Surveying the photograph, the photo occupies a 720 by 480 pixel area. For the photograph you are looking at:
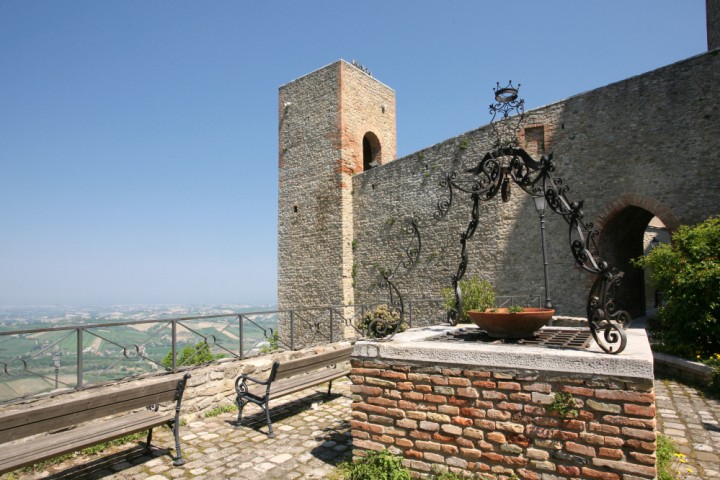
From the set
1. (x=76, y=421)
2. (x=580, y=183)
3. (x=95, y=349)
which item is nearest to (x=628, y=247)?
(x=580, y=183)

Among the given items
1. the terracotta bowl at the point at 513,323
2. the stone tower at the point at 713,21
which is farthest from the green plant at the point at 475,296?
the stone tower at the point at 713,21

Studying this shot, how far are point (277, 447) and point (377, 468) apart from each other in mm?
1322

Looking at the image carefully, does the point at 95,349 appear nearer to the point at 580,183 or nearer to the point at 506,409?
the point at 506,409

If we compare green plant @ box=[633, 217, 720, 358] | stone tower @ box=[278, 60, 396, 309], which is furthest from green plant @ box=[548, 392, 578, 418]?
stone tower @ box=[278, 60, 396, 309]

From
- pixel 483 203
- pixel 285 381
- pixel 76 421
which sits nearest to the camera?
pixel 76 421

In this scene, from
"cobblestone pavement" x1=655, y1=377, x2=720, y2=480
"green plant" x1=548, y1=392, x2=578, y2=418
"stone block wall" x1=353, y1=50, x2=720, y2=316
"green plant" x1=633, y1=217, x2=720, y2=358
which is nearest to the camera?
"green plant" x1=548, y1=392, x2=578, y2=418

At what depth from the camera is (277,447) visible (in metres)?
4.30

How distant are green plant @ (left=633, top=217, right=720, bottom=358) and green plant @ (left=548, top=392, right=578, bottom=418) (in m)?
5.16

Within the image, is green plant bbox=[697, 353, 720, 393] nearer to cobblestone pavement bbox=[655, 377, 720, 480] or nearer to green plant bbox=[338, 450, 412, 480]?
cobblestone pavement bbox=[655, 377, 720, 480]

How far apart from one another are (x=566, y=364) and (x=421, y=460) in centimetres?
134

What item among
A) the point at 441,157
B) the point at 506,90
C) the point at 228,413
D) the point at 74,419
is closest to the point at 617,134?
the point at 441,157

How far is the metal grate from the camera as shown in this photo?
3.50 meters

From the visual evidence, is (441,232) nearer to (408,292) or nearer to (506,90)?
(408,292)

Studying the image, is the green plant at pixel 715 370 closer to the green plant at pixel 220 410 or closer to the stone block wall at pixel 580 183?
the stone block wall at pixel 580 183
